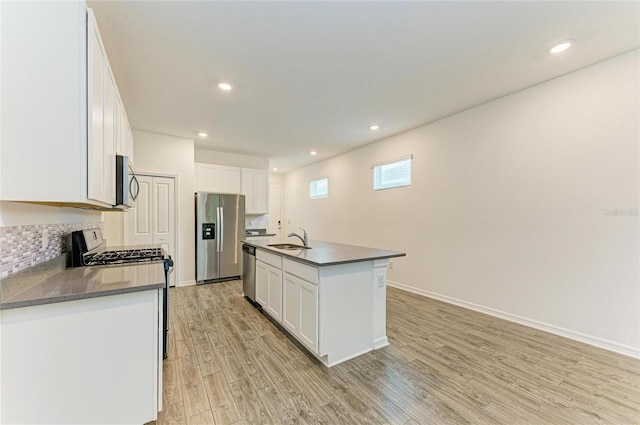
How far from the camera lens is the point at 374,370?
6.78 ft

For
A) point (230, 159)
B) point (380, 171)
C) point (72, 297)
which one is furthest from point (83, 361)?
point (230, 159)

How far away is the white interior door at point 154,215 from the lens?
4.13 meters

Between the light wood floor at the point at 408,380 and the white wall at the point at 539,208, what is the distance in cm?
41

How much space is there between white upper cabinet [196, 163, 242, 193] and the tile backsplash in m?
3.13

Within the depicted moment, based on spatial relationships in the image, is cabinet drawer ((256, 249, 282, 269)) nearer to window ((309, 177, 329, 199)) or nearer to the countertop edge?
the countertop edge

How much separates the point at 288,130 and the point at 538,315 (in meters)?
4.07

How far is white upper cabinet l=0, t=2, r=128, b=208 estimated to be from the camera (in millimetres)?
1110

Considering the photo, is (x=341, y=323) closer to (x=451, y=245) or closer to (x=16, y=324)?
(x=16, y=324)

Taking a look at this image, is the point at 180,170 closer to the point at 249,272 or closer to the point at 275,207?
the point at 249,272

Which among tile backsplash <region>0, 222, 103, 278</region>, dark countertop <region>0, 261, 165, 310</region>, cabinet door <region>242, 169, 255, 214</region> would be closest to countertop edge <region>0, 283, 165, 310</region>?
dark countertop <region>0, 261, 165, 310</region>

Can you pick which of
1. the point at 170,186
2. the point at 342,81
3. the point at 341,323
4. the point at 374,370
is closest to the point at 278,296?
the point at 341,323

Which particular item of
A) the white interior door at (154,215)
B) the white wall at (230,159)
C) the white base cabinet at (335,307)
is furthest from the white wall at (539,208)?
the white interior door at (154,215)

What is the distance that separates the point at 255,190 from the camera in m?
5.68

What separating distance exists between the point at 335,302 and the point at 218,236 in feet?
10.6
